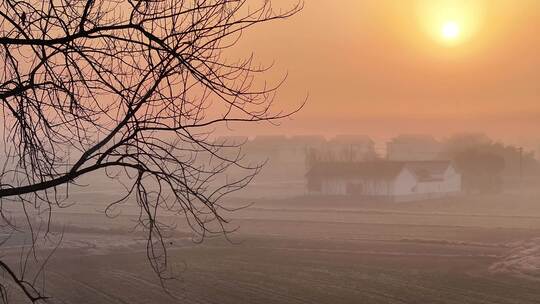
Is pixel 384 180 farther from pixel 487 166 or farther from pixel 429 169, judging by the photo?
pixel 487 166

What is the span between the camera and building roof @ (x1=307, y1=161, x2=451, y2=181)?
65.1m

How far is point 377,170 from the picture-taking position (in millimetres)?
65875

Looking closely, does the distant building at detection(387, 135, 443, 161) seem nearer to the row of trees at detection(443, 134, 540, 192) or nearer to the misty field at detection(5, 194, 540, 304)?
the row of trees at detection(443, 134, 540, 192)

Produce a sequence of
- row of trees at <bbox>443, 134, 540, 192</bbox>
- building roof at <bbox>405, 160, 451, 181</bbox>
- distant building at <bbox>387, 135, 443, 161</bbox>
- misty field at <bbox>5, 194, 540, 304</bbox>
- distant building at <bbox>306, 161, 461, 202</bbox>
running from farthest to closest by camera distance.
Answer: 1. distant building at <bbox>387, 135, 443, 161</bbox>
2. row of trees at <bbox>443, 134, 540, 192</bbox>
3. building roof at <bbox>405, 160, 451, 181</bbox>
4. distant building at <bbox>306, 161, 461, 202</bbox>
5. misty field at <bbox>5, 194, 540, 304</bbox>

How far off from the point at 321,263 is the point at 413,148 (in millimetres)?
142906

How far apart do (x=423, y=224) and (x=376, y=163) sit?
2649 centimetres

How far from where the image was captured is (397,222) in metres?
45.2

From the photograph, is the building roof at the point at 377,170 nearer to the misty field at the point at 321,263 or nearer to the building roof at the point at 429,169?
the building roof at the point at 429,169

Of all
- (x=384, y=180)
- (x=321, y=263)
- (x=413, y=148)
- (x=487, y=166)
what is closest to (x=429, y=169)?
(x=487, y=166)

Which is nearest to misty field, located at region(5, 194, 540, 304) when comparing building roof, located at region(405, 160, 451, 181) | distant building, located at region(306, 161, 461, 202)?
distant building, located at region(306, 161, 461, 202)

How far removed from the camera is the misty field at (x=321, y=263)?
2041 cm

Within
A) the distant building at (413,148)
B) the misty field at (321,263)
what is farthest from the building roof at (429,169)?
the distant building at (413,148)

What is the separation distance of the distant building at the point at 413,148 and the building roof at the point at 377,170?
64.2 meters

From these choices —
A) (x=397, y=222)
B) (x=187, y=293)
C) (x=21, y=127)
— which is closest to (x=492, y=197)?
(x=397, y=222)
